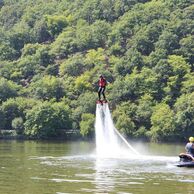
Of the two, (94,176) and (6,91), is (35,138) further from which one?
(94,176)

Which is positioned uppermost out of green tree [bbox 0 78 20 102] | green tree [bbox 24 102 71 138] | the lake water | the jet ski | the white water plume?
green tree [bbox 0 78 20 102]

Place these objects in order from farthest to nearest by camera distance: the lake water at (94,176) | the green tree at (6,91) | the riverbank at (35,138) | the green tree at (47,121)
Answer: the green tree at (6,91) → the green tree at (47,121) → the riverbank at (35,138) → the lake water at (94,176)

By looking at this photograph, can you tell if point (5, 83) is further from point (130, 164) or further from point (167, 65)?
point (130, 164)

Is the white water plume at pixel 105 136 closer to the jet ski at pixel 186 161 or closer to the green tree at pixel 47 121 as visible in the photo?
the jet ski at pixel 186 161

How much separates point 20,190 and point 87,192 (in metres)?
4.30

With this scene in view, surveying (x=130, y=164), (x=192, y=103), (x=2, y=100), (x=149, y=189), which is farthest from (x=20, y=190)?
(x=2, y=100)

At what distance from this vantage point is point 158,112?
526ft

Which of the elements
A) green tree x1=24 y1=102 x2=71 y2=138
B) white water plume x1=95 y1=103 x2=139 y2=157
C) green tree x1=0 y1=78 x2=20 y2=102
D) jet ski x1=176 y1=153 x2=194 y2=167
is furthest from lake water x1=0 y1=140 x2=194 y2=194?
green tree x1=0 y1=78 x2=20 y2=102

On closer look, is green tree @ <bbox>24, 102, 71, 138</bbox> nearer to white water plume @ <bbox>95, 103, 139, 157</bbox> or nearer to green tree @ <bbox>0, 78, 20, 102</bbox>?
green tree @ <bbox>0, 78, 20, 102</bbox>

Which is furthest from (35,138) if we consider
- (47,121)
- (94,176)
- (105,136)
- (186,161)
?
(94,176)

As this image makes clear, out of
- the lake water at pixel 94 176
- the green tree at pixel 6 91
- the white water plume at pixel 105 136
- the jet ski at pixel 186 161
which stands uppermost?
the green tree at pixel 6 91

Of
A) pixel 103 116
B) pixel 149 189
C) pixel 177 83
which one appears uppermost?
pixel 177 83

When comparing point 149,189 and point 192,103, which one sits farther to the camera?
point 192,103

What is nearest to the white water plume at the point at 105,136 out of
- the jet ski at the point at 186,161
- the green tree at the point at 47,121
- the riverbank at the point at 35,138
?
the jet ski at the point at 186,161
